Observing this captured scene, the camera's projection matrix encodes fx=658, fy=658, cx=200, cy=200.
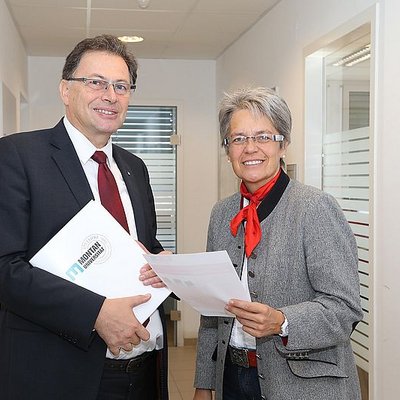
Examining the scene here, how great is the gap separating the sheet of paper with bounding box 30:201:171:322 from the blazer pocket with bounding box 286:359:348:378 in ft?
1.44

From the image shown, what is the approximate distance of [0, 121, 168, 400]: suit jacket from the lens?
72.6 inches

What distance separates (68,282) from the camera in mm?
1863

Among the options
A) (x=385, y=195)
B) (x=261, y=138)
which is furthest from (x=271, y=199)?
(x=385, y=195)

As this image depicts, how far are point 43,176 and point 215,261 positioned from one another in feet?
2.08

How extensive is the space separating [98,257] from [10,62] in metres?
3.46

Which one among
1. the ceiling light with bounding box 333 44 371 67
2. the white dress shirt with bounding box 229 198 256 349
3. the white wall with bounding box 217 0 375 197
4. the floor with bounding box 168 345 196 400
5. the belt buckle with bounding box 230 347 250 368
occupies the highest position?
the white wall with bounding box 217 0 375 197

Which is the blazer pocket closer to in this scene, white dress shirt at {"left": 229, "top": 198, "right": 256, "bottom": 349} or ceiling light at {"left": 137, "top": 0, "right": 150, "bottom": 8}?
white dress shirt at {"left": 229, "top": 198, "right": 256, "bottom": 349}

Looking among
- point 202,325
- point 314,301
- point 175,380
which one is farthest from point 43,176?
point 175,380

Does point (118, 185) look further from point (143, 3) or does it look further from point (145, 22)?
point (145, 22)

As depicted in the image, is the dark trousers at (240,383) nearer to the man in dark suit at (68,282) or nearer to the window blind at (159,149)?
the man in dark suit at (68,282)

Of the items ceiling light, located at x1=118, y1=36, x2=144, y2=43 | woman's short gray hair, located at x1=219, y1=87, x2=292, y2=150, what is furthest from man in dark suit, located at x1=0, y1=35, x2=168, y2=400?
ceiling light, located at x1=118, y1=36, x2=144, y2=43

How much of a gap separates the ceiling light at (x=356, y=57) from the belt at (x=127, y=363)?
2.12m

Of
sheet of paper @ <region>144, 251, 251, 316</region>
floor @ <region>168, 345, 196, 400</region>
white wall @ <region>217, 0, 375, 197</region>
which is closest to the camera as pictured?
sheet of paper @ <region>144, 251, 251, 316</region>

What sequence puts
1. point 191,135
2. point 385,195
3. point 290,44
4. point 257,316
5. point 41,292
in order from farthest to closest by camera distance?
point 191,135, point 290,44, point 385,195, point 41,292, point 257,316
